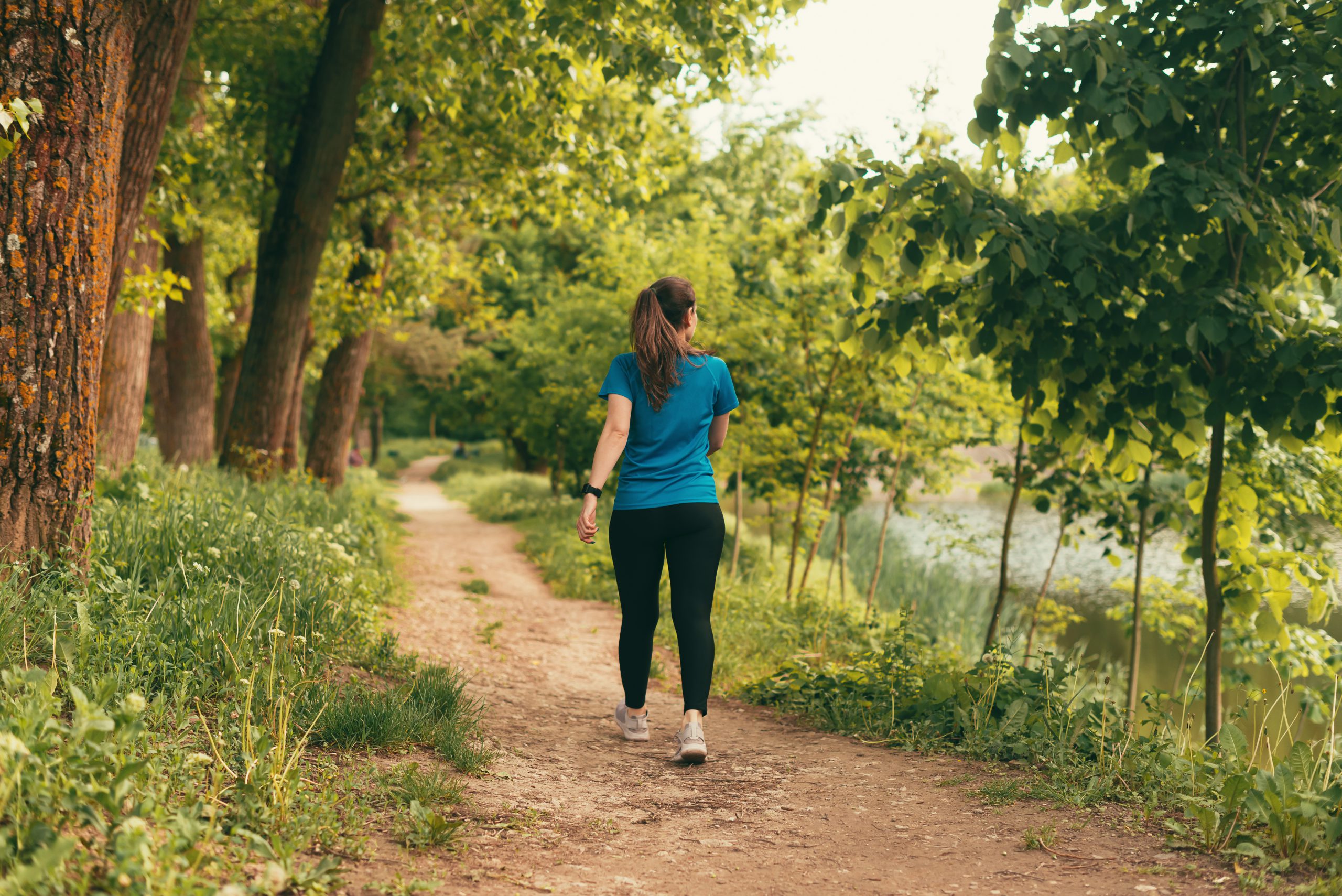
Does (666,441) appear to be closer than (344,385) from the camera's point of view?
Yes

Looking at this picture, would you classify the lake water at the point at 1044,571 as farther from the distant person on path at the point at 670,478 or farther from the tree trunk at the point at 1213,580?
the distant person on path at the point at 670,478

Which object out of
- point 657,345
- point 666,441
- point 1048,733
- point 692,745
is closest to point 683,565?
point 666,441

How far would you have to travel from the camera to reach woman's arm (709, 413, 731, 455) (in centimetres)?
416

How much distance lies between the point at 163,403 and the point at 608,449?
443 inches

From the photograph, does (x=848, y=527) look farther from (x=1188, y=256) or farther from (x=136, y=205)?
(x=136, y=205)

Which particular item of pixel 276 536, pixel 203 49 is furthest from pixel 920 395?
pixel 203 49

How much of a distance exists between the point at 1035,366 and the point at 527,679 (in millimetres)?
3456

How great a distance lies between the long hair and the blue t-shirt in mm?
36

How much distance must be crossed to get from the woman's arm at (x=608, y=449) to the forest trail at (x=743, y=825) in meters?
1.03

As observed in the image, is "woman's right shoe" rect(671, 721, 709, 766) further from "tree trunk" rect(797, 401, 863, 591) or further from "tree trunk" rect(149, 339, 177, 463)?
"tree trunk" rect(149, 339, 177, 463)

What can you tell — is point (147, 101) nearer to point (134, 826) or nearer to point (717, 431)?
point (717, 431)

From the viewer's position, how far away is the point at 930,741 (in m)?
4.13

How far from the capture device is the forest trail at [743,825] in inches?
105

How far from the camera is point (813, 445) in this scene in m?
8.75
